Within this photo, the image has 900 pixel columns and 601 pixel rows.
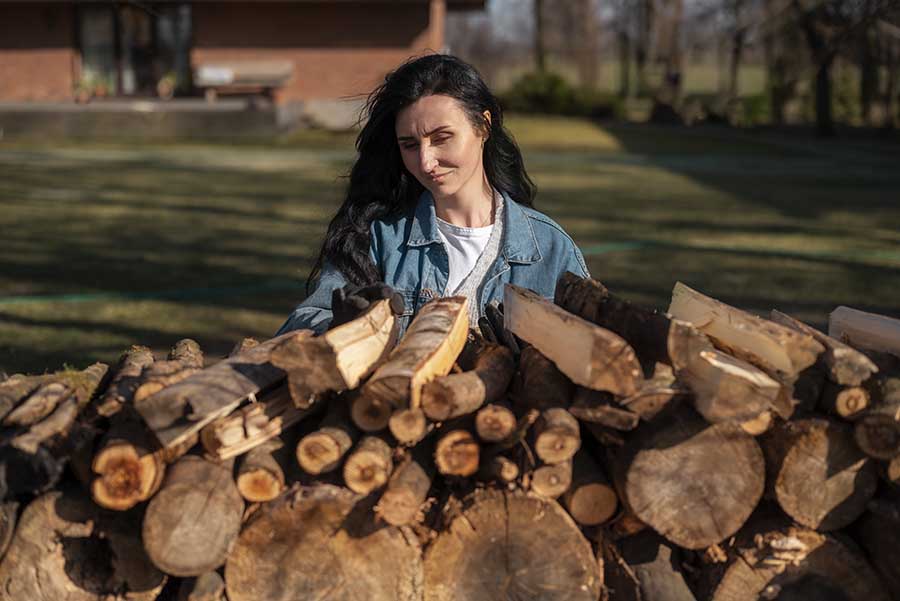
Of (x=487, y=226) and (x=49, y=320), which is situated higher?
(x=487, y=226)

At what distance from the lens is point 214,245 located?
10852 millimetres

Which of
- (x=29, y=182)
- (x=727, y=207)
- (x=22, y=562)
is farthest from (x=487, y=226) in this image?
(x=29, y=182)

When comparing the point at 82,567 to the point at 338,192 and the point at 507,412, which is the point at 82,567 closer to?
the point at 507,412

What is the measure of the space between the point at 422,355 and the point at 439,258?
982mm

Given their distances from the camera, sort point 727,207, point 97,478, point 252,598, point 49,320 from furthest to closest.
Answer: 1. point 727,207
2. point 49,320
3. point 252,598
4. point 97,478

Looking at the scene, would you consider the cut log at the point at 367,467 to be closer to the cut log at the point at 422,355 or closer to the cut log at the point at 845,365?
the cut log at the point at 422,355

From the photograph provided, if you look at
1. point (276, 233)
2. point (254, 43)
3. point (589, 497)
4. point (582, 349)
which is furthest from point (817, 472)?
point (254, 43)

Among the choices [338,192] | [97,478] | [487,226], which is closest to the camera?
[97,478]

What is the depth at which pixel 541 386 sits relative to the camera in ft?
9.47

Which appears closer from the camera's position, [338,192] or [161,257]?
[161,257]

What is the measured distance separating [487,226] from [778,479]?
1.40 meters

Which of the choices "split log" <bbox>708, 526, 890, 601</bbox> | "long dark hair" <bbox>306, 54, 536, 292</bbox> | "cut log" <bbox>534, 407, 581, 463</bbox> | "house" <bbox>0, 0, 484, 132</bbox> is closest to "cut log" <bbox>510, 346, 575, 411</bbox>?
"cut log" <bbox>534, 407, 581, 463</bbox>

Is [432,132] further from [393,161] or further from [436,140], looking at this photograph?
[393,161]

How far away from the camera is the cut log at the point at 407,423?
2.71 m
